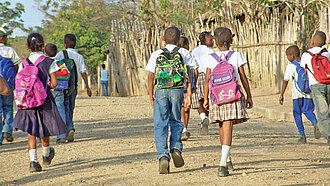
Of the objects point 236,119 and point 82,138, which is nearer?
point 236,119

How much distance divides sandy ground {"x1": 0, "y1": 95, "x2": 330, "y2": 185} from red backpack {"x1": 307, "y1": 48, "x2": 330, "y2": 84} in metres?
0.99

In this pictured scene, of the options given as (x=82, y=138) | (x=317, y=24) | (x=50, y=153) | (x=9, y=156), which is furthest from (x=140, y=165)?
(x=317, y=24)

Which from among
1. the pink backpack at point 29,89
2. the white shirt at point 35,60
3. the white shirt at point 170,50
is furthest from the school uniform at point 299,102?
the pink backpack at point 29,89

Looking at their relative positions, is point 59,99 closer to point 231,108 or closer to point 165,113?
point 165,113

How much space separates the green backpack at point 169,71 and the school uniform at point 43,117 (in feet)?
4.29

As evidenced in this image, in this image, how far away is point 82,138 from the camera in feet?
26.7

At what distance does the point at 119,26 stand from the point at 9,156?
1560 centimetres

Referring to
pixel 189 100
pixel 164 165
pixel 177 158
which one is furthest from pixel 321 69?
pixel 164 165

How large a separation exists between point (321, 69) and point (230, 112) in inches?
79.3

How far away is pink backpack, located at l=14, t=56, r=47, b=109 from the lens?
5391mm

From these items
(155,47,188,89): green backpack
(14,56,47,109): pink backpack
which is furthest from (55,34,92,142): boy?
(155,47,188,89): green backpack

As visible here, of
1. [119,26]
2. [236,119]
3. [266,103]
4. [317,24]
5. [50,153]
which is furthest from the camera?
[119,26]

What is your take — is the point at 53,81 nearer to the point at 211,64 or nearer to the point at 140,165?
the point at 140,165

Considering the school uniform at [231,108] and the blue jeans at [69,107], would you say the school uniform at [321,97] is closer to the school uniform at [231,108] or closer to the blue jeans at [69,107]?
the school uniform at [231,108]
